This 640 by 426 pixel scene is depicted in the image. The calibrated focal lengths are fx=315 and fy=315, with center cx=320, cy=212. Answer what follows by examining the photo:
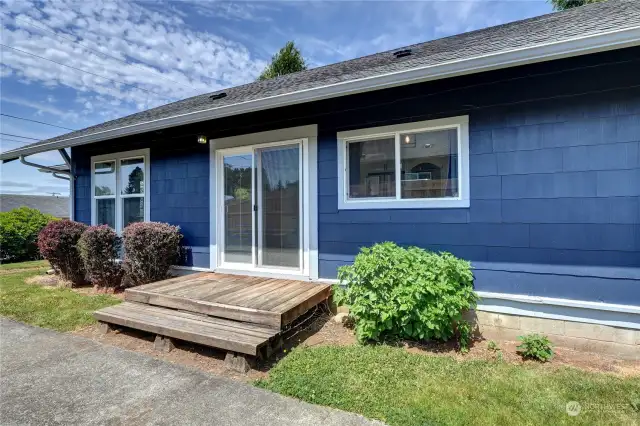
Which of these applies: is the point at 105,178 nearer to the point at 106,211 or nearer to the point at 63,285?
the point at 106,211

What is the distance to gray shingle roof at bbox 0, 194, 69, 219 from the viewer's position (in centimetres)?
2314

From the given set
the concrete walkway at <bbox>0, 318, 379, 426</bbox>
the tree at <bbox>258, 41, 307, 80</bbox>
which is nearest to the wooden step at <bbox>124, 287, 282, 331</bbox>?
the concrete walkway at <bbox>0, 318, 379, 426</bbox>

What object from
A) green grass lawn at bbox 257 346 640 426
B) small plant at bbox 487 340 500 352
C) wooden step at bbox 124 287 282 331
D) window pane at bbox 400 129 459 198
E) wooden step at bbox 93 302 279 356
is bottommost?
small plant at bbox 487 340 500 352

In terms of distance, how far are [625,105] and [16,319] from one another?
7274 millimetres

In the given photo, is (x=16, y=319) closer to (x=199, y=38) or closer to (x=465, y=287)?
(x=465, y=287)

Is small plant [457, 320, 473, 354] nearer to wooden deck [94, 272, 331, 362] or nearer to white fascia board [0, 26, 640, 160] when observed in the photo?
wooden deck [94, 272, 331, 362]

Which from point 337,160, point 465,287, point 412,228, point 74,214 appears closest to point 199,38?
point 74,214

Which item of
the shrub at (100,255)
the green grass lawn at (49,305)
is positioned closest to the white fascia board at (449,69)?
the shrub at (100,255)

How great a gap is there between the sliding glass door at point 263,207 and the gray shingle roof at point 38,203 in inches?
1004

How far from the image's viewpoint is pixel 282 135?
179 inches

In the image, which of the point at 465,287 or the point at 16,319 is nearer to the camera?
the point at 465,287

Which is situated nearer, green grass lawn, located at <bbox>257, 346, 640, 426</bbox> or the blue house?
green grass lawn, located at <bbox>257, 346, 640, 426</bbox>

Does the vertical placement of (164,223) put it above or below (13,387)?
above

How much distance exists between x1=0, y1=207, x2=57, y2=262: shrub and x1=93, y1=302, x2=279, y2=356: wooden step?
→ 10.4 m
